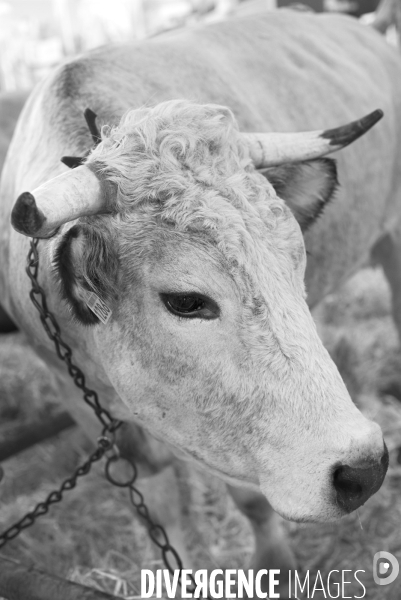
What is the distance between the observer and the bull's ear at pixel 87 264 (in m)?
1.72

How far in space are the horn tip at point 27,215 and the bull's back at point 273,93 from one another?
642 mm

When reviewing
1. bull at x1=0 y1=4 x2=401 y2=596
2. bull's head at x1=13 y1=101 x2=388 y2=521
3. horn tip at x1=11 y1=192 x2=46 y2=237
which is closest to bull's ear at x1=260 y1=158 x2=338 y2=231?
bull at x1=0 y1=4 x2=401 y2=596

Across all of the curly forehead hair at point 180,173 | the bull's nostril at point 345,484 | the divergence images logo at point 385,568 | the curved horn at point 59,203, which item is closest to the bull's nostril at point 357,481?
the bull's nostril at point 345,484

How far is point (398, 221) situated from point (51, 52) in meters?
12.5

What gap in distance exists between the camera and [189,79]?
266 centimetres

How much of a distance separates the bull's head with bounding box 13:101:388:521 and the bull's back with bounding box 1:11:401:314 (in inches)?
17.5

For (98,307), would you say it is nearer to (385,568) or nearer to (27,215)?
(27,215)

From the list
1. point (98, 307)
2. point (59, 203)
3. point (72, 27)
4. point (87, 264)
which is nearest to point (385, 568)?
point (98, 307)

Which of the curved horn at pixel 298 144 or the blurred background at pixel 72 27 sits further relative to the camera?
the blurred background at pixel 72 27

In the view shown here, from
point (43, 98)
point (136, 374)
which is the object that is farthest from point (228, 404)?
point (43, 98)

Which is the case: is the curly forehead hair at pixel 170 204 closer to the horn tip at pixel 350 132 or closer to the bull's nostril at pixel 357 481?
the horn tip at pixel 350 132

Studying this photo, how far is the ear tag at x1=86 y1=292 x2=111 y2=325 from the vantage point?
178 cm

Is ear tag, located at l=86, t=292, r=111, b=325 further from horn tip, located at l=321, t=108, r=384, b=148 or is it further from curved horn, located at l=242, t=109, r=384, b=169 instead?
horn tip, located at l=321, t=108, r=384, b=148

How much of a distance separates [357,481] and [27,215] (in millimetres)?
949
